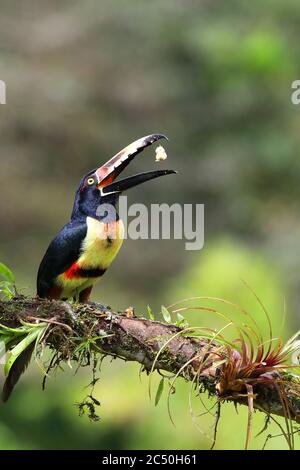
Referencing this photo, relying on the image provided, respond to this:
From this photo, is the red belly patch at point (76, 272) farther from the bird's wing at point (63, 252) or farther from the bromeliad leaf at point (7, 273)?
the bromeliad leaf at point (7, 273)

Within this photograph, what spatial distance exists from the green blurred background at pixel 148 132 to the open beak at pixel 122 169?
12.6 ft

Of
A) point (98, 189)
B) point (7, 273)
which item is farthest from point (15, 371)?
point (98, 189)

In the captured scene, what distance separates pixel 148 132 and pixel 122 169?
7945 mm

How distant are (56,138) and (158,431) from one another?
535 cm

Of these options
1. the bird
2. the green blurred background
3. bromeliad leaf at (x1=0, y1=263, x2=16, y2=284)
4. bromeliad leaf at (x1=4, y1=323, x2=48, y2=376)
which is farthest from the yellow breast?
the green blurred background

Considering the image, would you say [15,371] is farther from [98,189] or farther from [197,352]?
[98,189]

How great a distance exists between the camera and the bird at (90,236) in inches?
159

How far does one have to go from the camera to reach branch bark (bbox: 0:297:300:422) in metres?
3.15

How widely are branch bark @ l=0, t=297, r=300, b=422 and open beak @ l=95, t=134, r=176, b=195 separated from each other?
2.87ft

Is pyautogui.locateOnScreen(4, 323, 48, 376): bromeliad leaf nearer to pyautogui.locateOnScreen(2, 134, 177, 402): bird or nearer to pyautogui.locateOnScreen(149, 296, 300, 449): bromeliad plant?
pyautogui.locateOnScreen(149, 296, 300, 449): bromeliad plant

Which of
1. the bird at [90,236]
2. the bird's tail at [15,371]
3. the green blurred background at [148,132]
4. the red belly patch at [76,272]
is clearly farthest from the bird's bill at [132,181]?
the green blurred background at [148,132]

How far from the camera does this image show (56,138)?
1181cm

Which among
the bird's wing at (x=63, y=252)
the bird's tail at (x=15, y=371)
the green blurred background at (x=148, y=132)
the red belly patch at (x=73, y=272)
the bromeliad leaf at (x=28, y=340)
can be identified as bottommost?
the bird's tail at (x=15, y=371)
